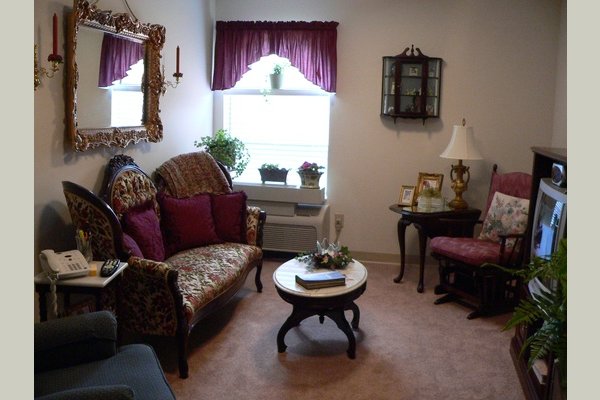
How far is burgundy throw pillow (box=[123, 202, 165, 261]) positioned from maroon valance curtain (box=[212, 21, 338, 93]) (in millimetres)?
2083

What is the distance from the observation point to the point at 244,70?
534 centimetres

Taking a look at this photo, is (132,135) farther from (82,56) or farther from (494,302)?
(494,302)

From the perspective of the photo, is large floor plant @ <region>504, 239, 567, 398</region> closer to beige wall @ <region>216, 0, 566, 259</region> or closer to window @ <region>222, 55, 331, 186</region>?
beige wall @ <region>216, 0, 566, 259</region>

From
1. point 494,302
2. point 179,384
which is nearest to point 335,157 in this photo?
point 494,302

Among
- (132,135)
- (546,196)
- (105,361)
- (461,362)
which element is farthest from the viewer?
(132,135)

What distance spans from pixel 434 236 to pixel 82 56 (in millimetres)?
2877

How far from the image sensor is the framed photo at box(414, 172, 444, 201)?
4.88 meters

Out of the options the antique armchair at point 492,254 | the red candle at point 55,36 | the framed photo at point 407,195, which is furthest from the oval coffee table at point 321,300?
the red candle at point 55,36

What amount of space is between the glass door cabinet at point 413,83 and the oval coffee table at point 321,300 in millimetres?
2072

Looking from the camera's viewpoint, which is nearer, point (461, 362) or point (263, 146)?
point (461, 362)

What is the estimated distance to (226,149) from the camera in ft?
16.4

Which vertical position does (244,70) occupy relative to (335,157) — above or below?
above

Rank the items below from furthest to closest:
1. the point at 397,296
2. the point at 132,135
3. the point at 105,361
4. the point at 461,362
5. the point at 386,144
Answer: the point at 386,144, the point at 397,296, the point at 132,135, the point at 461,362, the point at 105,361

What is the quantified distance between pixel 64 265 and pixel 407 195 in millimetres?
3029
